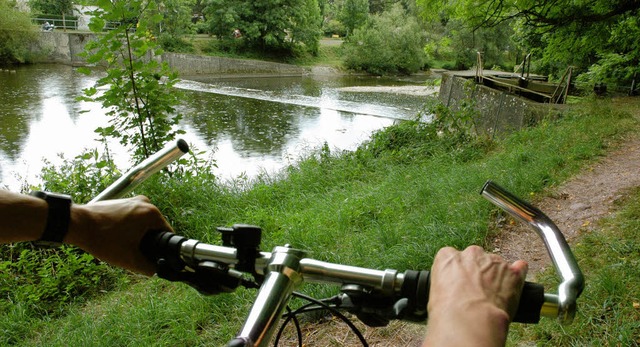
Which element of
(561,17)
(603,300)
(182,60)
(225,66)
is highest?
(561,17)

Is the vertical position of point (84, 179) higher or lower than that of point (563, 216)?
lower

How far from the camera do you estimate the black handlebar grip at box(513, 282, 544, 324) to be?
94cm

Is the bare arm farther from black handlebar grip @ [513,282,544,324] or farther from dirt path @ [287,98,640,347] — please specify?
dirt path @ [287,98,640,347]

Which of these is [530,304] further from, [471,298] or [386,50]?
[386,50]

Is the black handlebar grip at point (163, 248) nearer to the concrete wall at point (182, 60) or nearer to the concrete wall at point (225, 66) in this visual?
the concrete wall at point (182, 60)

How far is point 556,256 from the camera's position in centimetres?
107

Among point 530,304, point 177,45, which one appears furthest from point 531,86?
point 177,45

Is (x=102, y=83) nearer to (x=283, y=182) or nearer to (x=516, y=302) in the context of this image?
(x=283, y=182)

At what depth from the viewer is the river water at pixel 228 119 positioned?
1318 cm

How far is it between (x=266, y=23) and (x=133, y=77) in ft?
139

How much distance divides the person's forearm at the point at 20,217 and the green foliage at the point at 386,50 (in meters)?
45.7

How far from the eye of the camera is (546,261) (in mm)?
3805

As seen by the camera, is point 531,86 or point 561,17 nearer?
point 561,17

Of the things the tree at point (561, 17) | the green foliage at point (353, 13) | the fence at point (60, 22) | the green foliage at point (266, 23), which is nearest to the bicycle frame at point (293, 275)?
the tree at point (561, 17)
